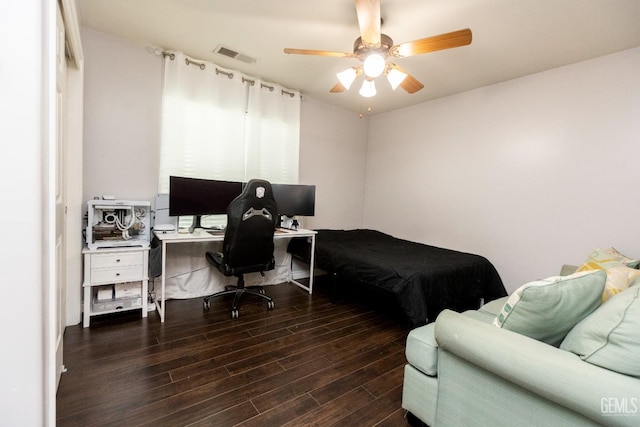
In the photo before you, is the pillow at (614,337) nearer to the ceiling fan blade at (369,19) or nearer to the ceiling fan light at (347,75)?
the ceiling fan blade at (369,19)

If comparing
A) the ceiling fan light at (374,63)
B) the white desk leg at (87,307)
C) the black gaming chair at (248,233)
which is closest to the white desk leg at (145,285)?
the white desk leg at (87,307)

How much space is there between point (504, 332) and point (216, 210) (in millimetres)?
2583

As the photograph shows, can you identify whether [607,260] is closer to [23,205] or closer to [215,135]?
[23,205]

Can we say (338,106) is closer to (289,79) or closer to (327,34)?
(289,79)

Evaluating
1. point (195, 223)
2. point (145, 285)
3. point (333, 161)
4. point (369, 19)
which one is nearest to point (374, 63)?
point (369, 19)

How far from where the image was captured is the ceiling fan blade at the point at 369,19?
5.22 feet

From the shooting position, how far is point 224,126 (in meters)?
3.11

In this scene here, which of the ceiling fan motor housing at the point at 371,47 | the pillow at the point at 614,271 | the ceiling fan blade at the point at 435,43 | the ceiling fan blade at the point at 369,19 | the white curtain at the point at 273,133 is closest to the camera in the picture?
the pillow at the point at 614,271

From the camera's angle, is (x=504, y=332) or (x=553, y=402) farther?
(x=504, y=332)

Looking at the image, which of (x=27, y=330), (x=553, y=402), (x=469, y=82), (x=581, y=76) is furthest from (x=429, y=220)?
(x=27, y=330)

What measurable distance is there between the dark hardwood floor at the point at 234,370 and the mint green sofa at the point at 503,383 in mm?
341

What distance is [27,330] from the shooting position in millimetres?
852

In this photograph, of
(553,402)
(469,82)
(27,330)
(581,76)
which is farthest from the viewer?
(469,82)

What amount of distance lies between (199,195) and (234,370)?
1658mm
